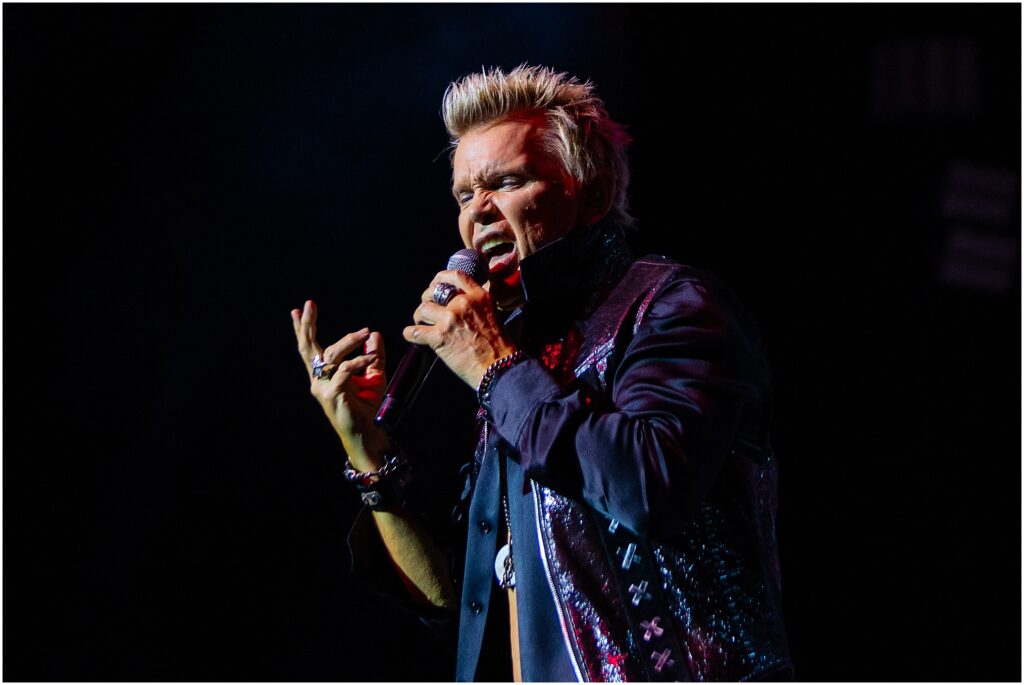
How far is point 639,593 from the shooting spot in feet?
4.30

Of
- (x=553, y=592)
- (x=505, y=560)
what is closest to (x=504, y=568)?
(x=505, y=560)

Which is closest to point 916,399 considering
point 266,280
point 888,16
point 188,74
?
point 888,16

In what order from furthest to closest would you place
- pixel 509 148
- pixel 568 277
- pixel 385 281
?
pixel 385 281 < pixel 509 148 < pixel 568 277

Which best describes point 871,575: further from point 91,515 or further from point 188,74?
point 188,74

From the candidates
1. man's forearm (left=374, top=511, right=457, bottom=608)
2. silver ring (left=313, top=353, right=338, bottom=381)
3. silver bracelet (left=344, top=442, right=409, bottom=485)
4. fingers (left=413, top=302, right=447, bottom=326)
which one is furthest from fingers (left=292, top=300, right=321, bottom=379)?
fingers (left=413, top=302, right=447, bottom=326)

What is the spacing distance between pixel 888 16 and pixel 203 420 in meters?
2.02

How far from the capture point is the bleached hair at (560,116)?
173 cm

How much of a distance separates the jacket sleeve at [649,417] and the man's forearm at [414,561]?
55 cm

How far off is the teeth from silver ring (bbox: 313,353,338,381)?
339 millimetres

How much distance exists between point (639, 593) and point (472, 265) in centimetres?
58

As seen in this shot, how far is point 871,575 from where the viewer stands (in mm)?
2580

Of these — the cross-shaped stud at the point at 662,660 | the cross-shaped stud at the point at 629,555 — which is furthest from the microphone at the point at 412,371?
the cross-shaped stud at the point at 662,660

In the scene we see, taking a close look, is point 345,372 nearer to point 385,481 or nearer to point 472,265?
point 385,481

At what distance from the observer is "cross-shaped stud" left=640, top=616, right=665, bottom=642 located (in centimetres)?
129
